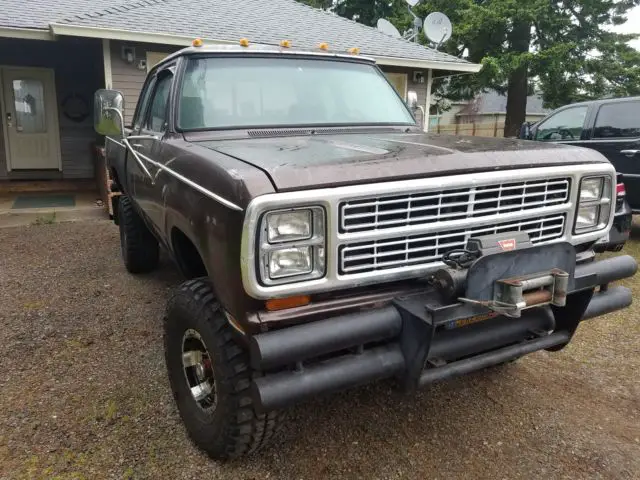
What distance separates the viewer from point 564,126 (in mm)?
7699

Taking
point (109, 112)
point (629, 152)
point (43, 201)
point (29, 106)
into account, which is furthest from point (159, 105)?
point (29, 106)

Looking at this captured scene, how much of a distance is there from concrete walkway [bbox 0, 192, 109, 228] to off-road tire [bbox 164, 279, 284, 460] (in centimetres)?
632

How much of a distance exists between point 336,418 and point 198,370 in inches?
32.7

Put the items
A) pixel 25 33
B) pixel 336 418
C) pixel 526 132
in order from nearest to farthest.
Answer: pixel 336 418, pixel 25 33, pixel 526 132

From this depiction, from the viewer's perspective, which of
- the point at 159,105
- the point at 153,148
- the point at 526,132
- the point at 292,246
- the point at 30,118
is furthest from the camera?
the point at 30,118

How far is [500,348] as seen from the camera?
2459 mm

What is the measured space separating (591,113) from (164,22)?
6.72 meters

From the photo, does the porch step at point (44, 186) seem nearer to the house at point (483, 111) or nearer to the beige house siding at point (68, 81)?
the beige house siding at point (68, 81)

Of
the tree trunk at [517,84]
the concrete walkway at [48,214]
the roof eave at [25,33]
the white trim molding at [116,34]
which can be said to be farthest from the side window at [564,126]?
the tree trunk at [517,84]

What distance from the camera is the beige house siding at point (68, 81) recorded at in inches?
394

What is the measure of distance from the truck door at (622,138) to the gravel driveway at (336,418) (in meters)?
3.23

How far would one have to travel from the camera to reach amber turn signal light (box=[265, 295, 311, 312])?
201 centimetres

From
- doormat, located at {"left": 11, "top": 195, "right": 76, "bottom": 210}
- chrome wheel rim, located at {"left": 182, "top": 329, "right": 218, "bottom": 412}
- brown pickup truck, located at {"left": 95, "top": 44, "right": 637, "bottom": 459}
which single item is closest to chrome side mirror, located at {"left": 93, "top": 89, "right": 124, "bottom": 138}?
brown pickup truck, located at {"left": 95, "top": 44, "right": 637, "bottom": 459}

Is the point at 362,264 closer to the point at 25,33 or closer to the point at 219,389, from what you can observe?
the point at 219,389
